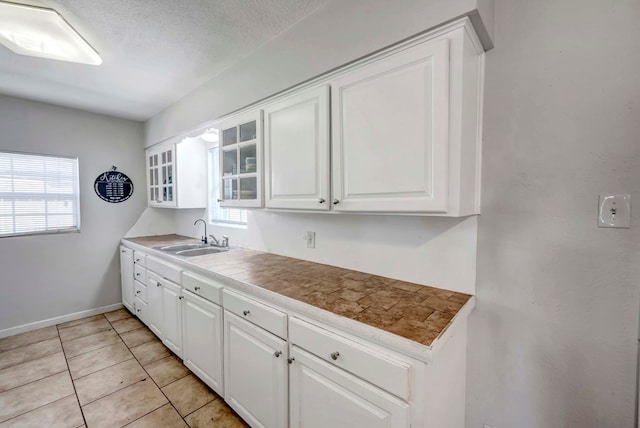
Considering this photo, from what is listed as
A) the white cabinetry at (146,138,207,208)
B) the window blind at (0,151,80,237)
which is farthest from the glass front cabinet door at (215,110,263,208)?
the window blind at (0,151,80,237)

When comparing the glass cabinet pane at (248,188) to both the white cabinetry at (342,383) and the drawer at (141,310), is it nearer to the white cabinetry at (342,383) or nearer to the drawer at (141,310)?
the white cabinetry at (342,383)

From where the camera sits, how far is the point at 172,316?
2266 millimetres

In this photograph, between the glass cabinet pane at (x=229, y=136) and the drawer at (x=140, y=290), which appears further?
the drawer at (x=140, y=290)

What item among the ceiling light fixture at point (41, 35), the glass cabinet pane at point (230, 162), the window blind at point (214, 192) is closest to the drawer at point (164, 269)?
the window blind at point (214, 192)

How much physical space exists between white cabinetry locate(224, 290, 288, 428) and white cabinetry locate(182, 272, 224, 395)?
97mm

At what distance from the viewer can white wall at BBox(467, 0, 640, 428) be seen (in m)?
1.00

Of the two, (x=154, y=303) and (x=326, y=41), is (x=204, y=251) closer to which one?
(x=154, y=303)

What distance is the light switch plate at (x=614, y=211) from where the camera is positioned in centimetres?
99

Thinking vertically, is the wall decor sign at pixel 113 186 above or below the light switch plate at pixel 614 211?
above

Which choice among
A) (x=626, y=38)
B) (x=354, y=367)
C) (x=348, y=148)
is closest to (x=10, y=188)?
(x=348, y=148)

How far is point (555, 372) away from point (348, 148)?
1.34 meters

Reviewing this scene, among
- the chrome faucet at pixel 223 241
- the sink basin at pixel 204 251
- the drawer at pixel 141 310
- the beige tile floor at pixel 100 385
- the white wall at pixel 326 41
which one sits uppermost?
the white wall at pixel 326 41

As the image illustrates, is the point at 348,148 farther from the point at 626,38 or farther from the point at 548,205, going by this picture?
the point at 626,38

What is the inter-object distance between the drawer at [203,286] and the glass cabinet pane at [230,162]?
857 mm
